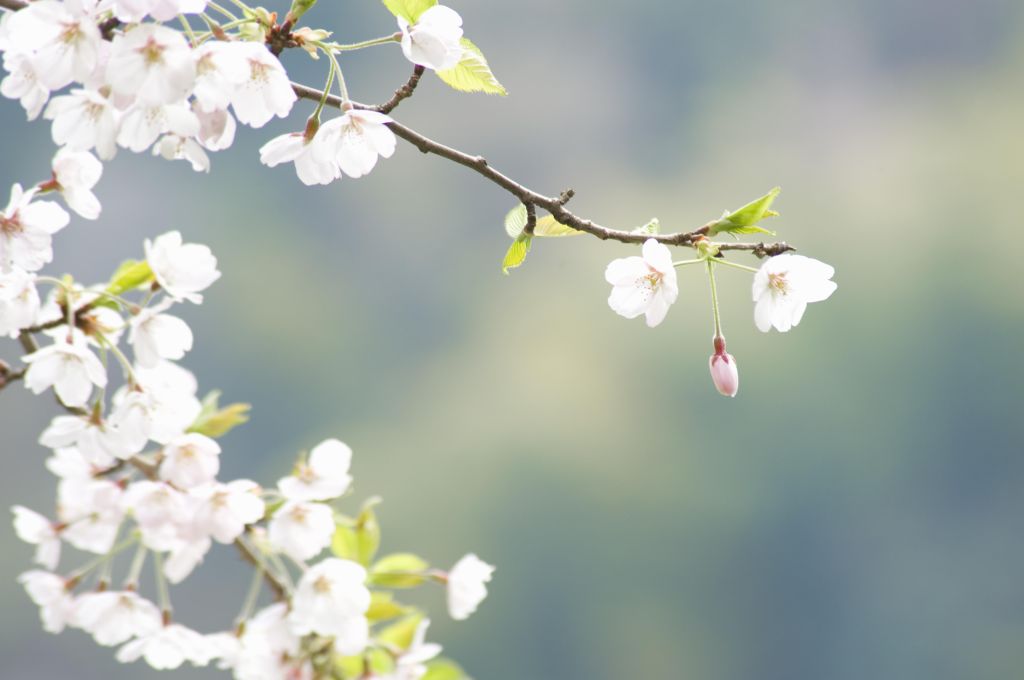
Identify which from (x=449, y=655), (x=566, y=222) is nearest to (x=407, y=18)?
(x=566, y=222)

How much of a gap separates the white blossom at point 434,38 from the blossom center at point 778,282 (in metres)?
0.24

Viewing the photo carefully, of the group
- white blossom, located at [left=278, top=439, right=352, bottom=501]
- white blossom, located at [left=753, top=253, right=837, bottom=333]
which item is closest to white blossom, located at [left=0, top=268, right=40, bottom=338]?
white blossom, located at [left=278, top=439, right=352, bottom=501]

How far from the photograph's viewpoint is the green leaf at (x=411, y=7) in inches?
22.7

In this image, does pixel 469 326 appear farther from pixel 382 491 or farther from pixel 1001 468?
pixel 1001 468

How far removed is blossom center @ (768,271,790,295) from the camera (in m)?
0.64

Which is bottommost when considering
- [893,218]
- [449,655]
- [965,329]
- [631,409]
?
[449,655]

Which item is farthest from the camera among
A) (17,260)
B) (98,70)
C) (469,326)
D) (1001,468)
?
(469,326)

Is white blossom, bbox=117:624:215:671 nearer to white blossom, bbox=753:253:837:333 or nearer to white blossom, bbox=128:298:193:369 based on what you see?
white blossom, bbox=128:298:193:369

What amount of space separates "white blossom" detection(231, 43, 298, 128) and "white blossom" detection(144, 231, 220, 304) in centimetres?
13

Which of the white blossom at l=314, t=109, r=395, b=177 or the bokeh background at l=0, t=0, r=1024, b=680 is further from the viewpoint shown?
the bokeh background at l=0, t=0, r=1024, b=680

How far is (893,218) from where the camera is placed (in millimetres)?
6301

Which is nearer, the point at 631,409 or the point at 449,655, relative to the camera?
the point at 449,655

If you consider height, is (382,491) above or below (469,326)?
below

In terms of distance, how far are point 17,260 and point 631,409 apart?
5.51 metres
